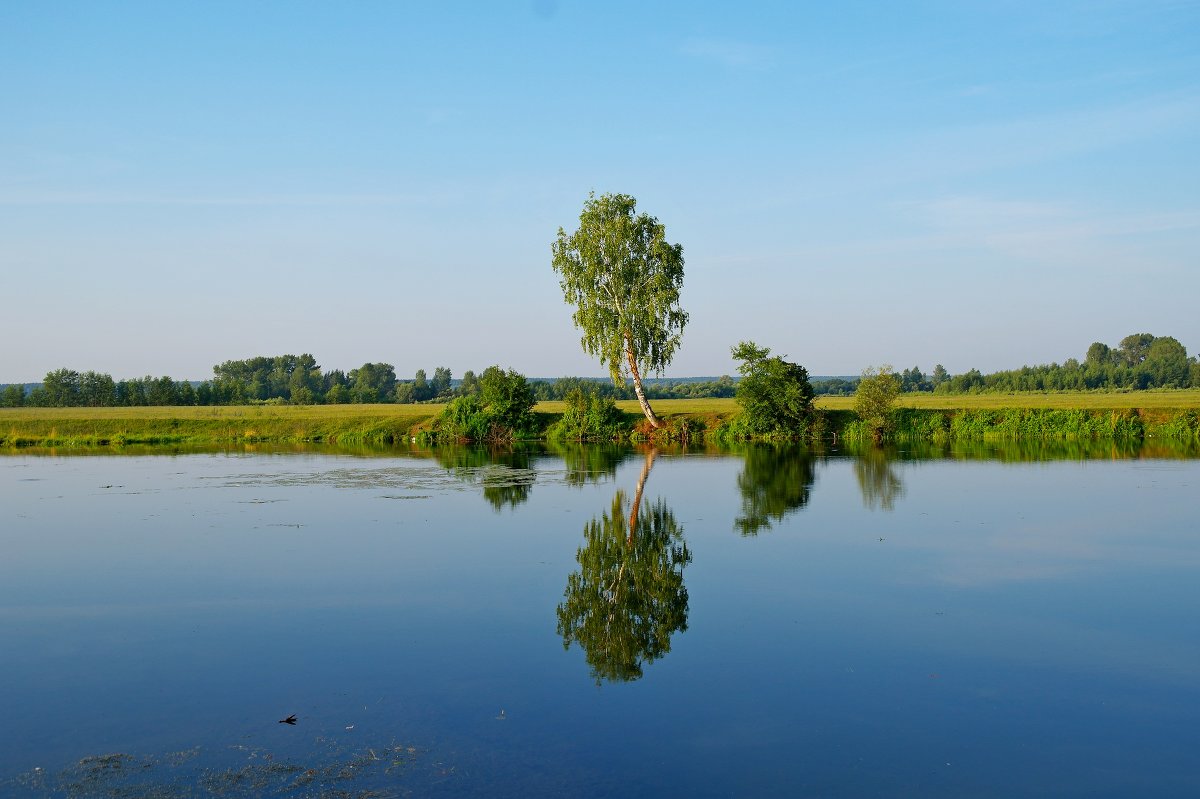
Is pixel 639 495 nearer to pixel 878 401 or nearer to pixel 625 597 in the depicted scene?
pixel 625 597

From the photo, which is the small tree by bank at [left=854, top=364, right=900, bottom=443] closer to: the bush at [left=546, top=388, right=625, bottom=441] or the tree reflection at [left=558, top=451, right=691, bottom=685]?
the bush at [left=546, top=388, right=625, bottom=441]

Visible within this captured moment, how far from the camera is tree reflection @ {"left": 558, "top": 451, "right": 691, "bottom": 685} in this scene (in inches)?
420

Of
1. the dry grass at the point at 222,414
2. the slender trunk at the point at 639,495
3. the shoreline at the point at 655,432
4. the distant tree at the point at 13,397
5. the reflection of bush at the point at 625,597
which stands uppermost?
the distant tree at the point at 13,397

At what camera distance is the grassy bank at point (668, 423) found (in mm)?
43281

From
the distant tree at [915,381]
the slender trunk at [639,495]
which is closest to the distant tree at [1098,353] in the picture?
the distant tree at [915,381]

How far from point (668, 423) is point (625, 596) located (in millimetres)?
33870

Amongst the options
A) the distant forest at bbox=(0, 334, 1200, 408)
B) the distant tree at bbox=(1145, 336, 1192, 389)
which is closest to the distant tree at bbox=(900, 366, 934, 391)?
the distant forest at bbox=(0, 334, 1200, 408)

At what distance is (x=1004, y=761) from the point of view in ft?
25.2

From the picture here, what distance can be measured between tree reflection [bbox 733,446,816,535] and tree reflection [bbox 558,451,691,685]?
73.5 inches

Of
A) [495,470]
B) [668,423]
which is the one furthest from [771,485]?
[668,423]

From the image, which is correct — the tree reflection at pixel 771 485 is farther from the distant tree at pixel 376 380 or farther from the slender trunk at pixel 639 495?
the distant tree at pixel 376 380

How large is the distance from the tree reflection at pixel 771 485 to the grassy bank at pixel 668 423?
9.04 m

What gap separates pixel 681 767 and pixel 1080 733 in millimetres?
3423

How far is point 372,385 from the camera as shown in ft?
316
